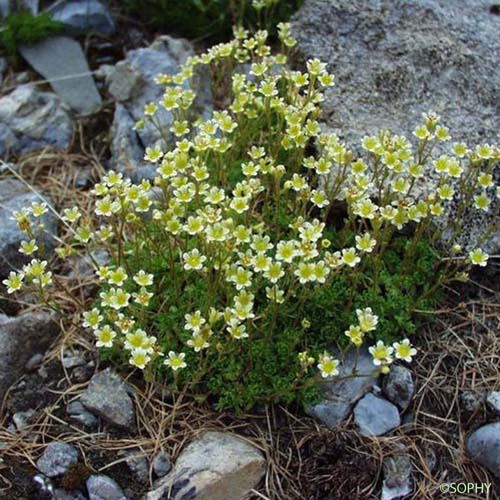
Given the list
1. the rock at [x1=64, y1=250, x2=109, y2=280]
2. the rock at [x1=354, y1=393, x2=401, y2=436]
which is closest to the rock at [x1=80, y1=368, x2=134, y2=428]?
the rock at [x1=64, y1=250, x2=109, y2=280]

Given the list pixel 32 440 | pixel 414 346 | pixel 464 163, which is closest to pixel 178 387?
pixel 32 440

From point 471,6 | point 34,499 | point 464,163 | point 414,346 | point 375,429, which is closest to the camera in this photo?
point 34,499

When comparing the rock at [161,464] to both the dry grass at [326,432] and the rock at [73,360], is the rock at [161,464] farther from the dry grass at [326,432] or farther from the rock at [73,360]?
the rock at [73,360]

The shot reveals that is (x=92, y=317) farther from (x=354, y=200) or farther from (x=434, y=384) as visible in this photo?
(x=434, y=384)

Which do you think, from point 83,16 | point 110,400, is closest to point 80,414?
point 110,400

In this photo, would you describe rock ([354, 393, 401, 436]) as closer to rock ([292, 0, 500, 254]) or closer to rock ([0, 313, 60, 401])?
rock ([292, 0, 500, 254])

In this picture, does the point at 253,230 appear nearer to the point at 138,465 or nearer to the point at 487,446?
the point at 138,465

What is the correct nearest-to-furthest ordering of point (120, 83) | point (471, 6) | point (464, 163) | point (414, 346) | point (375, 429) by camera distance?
point (375, 429) < point (414, 346) < point (464, 163) < point (471, 6) < point (120, 83)
